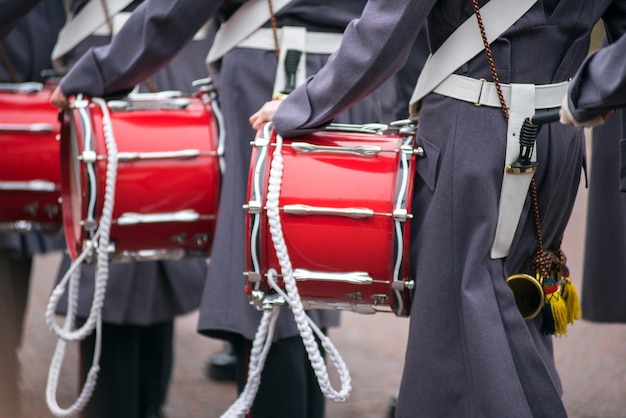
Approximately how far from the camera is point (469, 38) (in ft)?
7.25

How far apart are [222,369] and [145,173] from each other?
1753mm

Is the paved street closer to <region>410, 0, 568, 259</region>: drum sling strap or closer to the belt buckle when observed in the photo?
<region>410, 0, 568, 259</region>: drum sling strap

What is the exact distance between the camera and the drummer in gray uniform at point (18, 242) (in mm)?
3799

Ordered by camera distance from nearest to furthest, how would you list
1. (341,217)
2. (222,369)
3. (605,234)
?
(341,217)
(605,234)
(222,369)

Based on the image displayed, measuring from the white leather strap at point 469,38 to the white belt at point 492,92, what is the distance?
0.04m

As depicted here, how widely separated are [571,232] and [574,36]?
14.4 ft

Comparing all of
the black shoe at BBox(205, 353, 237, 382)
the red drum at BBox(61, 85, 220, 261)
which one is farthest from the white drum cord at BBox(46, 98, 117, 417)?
the black shoe at BBox(205, 353, 237, 382)

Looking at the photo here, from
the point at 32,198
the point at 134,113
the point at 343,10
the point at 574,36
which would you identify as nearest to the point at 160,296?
the point at 32,198

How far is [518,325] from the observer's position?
7.20ft

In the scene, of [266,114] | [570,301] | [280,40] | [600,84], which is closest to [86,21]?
[280,40]

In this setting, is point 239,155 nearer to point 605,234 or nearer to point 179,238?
point 179,238

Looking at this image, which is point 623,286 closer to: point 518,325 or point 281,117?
point 518,325

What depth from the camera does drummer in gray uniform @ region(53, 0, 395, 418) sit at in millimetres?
2881

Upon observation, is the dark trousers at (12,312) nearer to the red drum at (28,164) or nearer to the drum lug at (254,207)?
the red drum at (28,164)
